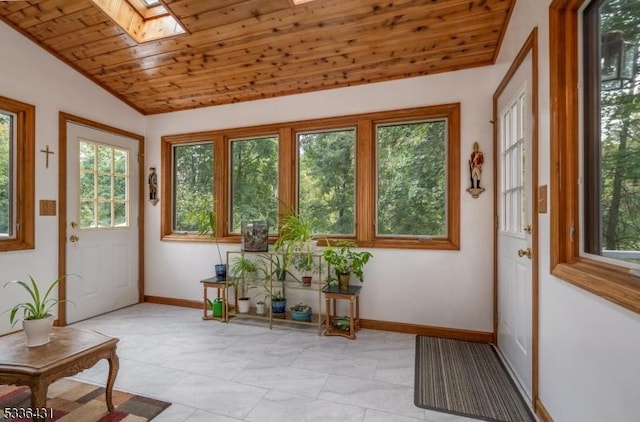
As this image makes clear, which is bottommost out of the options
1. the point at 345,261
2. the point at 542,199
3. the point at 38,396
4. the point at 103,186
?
the point at 38,396

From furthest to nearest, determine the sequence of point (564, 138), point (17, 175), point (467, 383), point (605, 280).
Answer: point (17, 175) → point (467, 383) → point (564, 138) → point (605, 280)

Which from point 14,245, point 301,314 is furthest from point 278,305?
point 14,245

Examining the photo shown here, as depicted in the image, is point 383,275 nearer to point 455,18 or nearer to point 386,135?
point 386,135

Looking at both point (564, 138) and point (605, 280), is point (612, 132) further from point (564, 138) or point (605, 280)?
point (605, 280)

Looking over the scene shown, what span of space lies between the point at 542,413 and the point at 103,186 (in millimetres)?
4370

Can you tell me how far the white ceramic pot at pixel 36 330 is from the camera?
168 cm

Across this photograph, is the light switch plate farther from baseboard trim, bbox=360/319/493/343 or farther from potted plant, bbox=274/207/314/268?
potted plant, bbox=274/207/314/268

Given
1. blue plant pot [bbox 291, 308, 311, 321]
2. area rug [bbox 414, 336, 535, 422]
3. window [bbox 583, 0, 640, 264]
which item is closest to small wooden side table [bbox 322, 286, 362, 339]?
blue plant pot [bbox 291, 308, 311, 321]

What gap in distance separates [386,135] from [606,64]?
2.00 metres

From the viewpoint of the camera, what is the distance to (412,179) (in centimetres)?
316

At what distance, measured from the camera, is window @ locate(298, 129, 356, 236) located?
337cm

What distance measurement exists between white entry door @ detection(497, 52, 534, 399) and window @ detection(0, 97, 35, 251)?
4.06 m

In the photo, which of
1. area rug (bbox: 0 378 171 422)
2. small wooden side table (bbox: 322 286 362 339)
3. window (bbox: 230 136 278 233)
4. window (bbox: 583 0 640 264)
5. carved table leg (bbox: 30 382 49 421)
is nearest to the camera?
window (bbox: 583 0 640 264)

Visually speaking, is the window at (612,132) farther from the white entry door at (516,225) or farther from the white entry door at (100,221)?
the white entry door at (100,221)
